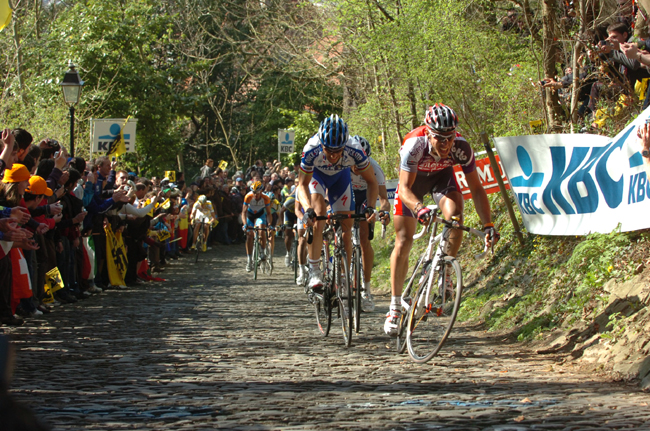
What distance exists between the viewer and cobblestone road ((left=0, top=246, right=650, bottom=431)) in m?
4.83

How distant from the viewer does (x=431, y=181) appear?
7.90 m

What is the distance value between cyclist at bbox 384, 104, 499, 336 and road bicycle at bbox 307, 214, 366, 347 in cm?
48

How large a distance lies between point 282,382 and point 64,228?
266 inches

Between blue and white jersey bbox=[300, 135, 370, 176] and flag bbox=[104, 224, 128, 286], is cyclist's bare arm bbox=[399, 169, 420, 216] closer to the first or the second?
blue and white jersey bbox=[300, 135, 370, 176]

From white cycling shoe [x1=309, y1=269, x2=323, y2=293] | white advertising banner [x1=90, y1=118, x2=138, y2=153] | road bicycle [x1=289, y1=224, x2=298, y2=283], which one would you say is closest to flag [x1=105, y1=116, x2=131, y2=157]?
white advertising banner [x1=90, y1=118, x2=138, y2=153]

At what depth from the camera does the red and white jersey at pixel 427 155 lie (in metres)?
7.46

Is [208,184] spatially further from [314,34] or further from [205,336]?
[205,336]

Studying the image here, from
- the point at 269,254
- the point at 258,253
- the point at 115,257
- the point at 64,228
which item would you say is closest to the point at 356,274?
the point at 64,228

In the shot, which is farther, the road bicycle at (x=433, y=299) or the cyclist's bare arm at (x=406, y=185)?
the cyclist's bare arm at (x=406, y=185)

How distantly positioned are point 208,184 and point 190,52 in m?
15.7

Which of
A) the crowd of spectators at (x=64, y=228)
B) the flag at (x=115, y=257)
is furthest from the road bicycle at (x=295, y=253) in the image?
the flag at (x=115, y=257)

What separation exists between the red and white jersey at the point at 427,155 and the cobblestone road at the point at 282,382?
175 cm

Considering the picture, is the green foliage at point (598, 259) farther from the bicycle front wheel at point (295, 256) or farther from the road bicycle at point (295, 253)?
the bicycle front wheel at point (295, 256)

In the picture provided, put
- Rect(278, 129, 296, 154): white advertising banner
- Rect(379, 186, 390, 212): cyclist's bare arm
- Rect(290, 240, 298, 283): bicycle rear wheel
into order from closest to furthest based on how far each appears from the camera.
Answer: Rect(379, 186, 390, 212): cyclist's bare arm, Rect(290, 240, 298, 283): bicycle rear wheel, Rect(278, 129, 296, 154): white advertising banner
